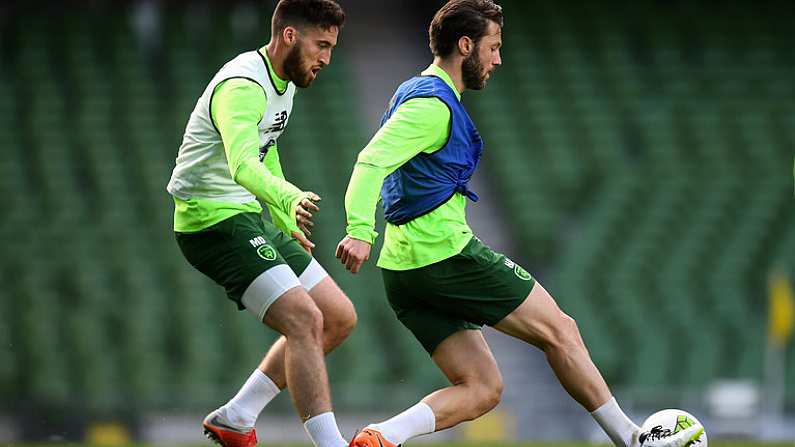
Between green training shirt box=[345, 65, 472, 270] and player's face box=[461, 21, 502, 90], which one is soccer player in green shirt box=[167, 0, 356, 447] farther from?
player's face box=[461, 21, 502, 90]

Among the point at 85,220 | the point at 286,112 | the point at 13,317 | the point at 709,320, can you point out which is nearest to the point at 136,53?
the point at 85,220

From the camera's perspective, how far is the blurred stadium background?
45.4 feet

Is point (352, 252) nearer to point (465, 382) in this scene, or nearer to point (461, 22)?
point (465, 382)

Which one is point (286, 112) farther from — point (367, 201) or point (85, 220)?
point (85, 220)

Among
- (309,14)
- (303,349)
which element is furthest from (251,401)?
(309,14)

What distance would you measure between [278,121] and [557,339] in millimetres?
1707

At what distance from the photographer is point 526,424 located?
12.9 meters

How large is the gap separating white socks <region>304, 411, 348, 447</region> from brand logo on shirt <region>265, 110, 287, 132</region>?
55.8 inches

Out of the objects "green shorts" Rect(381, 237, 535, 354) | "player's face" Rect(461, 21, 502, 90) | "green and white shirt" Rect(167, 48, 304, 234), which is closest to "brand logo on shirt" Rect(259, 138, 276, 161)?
"green and white shirt" Rect(167, 48, 304, 234)

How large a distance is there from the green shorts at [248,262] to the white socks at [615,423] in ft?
5.04

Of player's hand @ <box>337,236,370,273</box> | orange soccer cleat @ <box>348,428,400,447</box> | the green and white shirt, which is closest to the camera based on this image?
player's hand @ <box>337,236,370,273</box>

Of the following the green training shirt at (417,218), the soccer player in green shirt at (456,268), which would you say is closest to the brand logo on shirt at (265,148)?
the soccer player in green shirt at (456,268)

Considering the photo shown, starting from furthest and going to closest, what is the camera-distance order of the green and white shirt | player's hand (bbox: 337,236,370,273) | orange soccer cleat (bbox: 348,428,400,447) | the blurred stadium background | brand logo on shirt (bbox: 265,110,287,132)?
the blurred stadium background < brand logo on shirt (bbox: 265,110,287,132) < the green and white shirt < orange soccer cleat (bbox: 348,428,400,447) < player's hand (bbox: 337,236,370,273)

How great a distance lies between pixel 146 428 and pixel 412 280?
292 inches
